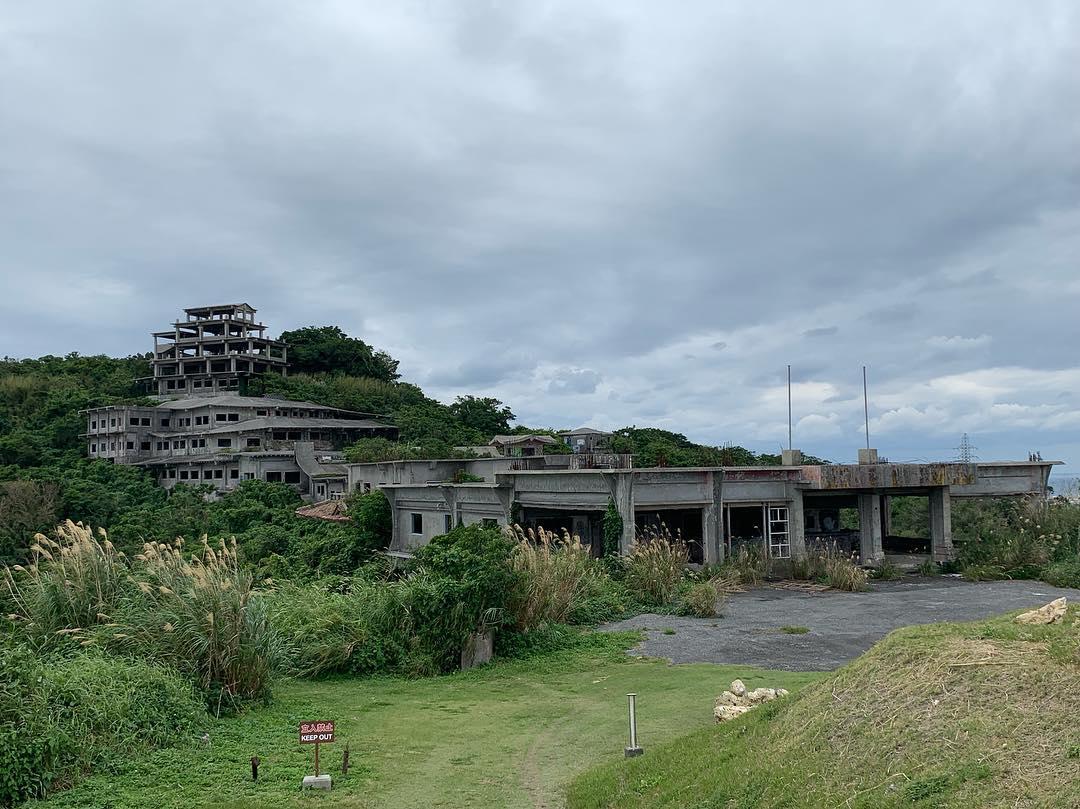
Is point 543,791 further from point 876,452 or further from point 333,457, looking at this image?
point 333,457

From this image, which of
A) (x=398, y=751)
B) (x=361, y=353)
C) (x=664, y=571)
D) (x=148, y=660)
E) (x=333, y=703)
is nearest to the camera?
(x=398, y=751)

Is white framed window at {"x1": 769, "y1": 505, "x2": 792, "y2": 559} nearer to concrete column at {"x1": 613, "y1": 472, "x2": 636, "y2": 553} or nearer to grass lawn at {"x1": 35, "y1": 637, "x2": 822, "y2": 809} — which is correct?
concrete column at {"x1": 613, "y1": 472, "x2": 636, "y2": 553}

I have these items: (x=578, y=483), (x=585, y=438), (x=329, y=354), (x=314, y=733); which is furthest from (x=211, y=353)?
(x=314, y=733)

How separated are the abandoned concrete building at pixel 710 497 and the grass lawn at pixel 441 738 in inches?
373

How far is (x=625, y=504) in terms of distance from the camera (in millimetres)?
21703

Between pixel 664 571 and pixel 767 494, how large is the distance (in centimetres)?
650

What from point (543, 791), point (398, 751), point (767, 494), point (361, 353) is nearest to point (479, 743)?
point (398, 751)

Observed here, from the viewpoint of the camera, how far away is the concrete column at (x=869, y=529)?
83.2ft

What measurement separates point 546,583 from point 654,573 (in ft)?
13.2

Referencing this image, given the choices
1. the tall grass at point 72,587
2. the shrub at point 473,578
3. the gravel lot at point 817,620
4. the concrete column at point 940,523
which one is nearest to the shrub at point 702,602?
the gravel lot at point 817,620

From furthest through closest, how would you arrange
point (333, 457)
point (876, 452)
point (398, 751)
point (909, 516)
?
point (333, 457) < point (909, 516) < point (876, 452) < point (398, 751)

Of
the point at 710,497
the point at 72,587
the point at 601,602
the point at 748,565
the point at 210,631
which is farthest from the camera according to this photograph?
the point at 710,497

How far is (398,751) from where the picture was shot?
30.7 ft

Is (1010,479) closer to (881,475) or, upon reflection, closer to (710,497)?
(881,475)
